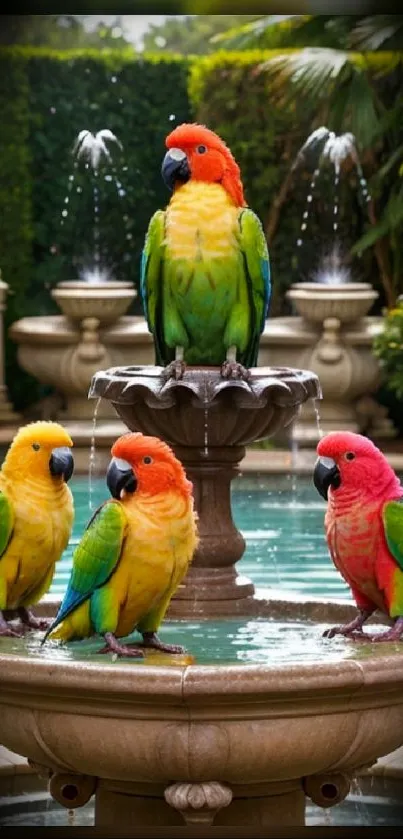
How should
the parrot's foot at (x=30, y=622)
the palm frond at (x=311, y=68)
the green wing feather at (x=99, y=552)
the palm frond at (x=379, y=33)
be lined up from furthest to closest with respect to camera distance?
the palm frond at (x=379, y=33), the palm frond at (x=311, y=68), the parrot's foot at (x=30, y=622), the green wing feather at (x=99, y=552)

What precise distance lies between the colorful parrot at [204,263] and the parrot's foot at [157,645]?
1142 mm

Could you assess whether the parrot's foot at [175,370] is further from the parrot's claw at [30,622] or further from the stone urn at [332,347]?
the stone urn at [332,347]

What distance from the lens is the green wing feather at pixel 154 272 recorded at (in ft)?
19.9

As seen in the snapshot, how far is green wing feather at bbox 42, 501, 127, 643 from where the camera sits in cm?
493

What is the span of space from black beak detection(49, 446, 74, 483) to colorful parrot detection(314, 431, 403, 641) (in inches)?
26.3

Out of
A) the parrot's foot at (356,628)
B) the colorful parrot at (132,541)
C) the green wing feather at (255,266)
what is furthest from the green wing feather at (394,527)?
the green wing feather at (255,266)

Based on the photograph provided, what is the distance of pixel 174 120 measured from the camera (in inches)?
566

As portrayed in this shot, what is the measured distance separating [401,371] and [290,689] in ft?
26.2

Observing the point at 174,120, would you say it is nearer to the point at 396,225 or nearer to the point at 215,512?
the point at 396,225

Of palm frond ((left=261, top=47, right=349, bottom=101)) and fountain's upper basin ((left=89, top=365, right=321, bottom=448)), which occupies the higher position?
palm frond ((left=261, top=47, right=349, bottom=101))

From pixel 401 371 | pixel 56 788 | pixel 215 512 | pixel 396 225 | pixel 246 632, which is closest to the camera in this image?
pixel 56 788

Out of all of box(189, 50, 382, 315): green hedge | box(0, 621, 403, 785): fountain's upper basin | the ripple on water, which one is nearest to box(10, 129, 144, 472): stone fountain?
box(189, 50, 382, 315): green hedge

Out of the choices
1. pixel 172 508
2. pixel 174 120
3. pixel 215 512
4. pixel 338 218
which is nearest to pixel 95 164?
pixel 174 120

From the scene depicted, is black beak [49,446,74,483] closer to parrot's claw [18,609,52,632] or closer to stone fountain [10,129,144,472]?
parrot's claw [18,609,52,632]
